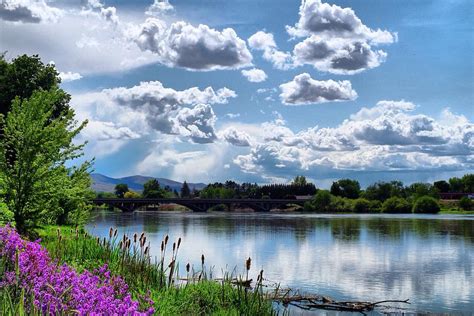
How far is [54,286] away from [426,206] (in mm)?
157431

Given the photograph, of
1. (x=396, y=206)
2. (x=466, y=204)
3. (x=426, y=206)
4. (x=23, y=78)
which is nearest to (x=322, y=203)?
(x=396, y=206)

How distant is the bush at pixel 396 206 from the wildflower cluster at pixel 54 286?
514 feet

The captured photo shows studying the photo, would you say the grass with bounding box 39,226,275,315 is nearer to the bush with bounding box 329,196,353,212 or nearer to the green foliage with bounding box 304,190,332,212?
the bush with bounding box 329,196,353,212

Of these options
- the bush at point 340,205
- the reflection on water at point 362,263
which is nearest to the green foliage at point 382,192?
the bush at point 340,205

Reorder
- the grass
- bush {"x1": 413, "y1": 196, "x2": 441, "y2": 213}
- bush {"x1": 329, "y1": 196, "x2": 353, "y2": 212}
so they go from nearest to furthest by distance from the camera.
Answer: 1. the grass
2. bush {"x1": 413, "y1": 196, "x2": 441, "y2": 213}
3. bush {"x1": 329, "y1": 196, "x2": 353, "y2": 212}

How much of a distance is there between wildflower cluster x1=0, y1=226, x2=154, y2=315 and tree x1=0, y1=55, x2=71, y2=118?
1557 inches

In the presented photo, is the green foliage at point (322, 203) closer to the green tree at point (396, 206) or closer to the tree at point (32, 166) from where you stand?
the green tree at point (396, 206)

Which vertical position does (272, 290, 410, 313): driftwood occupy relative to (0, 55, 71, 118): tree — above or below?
below

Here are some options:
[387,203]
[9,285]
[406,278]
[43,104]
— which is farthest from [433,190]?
[9,285]

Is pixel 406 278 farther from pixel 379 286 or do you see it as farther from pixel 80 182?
pixel 80 182

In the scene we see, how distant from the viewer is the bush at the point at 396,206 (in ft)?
524

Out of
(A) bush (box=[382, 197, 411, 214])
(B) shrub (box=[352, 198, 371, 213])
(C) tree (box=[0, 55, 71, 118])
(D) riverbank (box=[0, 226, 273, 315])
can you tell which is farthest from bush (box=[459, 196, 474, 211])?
(D) riverbank (box=[0, 226, 273, 315])

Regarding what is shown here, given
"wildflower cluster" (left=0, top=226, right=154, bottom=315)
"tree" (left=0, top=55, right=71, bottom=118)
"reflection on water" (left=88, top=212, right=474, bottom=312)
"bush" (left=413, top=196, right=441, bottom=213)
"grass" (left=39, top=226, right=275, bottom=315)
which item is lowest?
"reflection on water" (left=88, top=212, right=474, bottom=312)

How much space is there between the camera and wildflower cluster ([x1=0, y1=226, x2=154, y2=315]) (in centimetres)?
764
